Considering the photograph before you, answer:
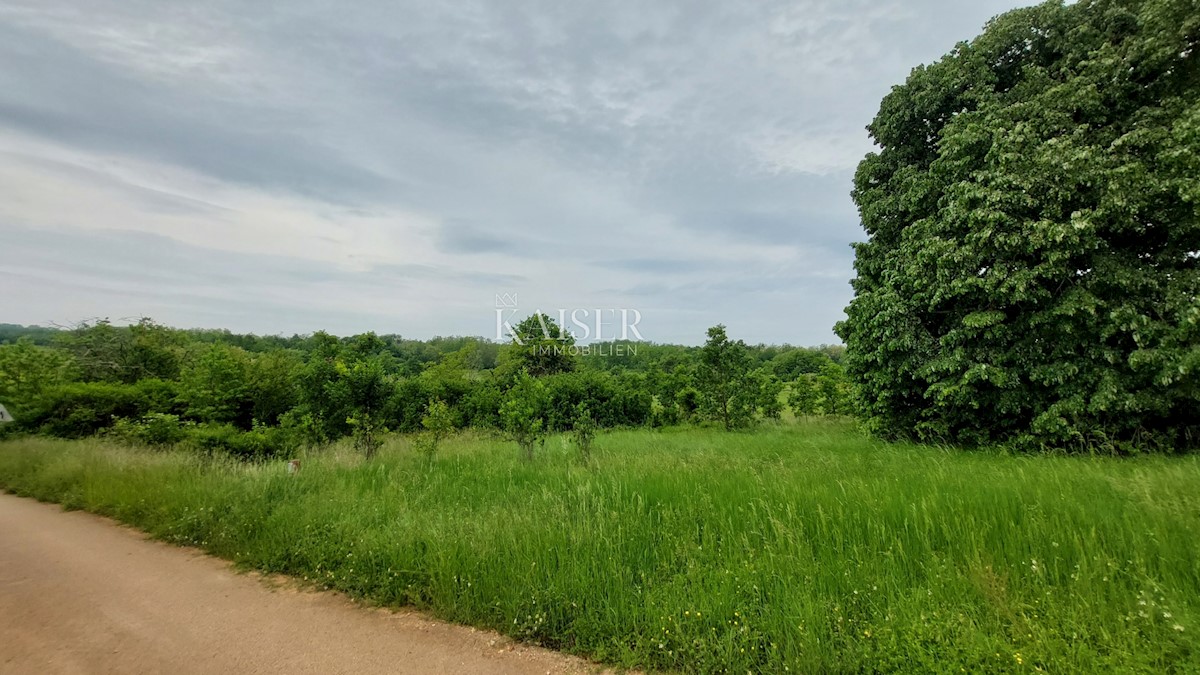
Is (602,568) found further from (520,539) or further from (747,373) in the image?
(747,373)

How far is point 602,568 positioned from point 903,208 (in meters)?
12.0

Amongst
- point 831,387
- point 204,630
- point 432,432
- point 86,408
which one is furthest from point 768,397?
point 86,408

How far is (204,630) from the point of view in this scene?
3.25 metres

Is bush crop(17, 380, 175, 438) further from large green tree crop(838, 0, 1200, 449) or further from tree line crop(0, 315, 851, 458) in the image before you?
large green tree crop(838, 0, 1200, 449)

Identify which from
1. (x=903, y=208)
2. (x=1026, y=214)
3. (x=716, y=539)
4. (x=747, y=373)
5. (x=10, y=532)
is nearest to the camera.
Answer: (x=716, y=539)

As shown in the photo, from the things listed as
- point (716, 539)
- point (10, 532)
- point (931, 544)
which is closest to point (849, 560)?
point (931, 544)

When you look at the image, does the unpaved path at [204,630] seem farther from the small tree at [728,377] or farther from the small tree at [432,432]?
the small tree at [728,377]

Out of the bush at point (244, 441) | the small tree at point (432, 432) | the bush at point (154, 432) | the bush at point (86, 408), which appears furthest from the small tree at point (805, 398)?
the bush at point (86, 408)

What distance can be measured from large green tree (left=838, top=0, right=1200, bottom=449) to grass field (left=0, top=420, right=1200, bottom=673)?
2656mm

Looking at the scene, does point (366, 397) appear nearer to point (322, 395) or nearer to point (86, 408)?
point (322, 395)

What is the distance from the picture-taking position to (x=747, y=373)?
18.8 metres

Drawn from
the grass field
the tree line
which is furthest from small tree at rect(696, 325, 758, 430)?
the grass field

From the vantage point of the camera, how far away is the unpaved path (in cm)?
283

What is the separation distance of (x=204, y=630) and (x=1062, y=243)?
13.1 metres
